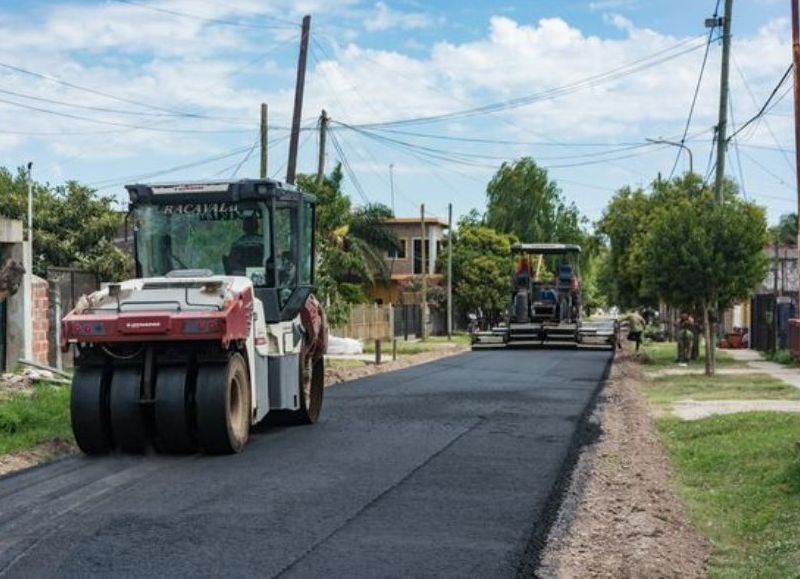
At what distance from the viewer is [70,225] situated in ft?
120

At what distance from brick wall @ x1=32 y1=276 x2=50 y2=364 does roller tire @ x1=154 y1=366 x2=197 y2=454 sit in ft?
32.3

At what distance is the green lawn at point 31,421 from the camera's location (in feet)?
42.5

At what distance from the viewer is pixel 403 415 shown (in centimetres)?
1622

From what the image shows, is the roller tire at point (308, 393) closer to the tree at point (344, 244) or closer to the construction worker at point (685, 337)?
the tree at point (344, 244)

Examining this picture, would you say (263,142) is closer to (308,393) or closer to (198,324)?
(308,393)

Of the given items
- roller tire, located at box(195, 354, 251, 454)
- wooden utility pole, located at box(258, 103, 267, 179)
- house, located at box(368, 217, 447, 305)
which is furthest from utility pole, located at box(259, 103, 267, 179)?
house, located at box(368, 217, 447, 305)

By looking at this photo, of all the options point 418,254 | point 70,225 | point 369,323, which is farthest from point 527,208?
point 70,225

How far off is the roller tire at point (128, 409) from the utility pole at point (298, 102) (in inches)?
651

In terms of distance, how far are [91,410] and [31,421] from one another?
2.58 m

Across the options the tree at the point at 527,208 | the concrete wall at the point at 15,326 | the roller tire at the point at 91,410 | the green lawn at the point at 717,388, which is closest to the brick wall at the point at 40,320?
the concrete wall at the point at 15,326

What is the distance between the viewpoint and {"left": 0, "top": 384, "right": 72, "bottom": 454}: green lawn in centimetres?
1295

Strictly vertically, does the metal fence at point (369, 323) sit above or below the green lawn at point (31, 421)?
above

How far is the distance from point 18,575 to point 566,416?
35.0 feet

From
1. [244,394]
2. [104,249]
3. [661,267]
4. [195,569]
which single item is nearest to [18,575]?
[195,569]
